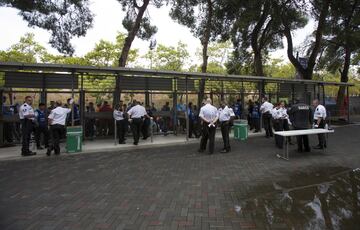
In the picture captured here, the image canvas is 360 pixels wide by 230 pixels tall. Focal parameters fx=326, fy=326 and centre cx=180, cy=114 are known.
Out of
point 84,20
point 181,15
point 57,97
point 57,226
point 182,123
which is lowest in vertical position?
point 57,226

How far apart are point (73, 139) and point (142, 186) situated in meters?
5.05

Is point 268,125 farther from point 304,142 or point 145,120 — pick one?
point 145,120

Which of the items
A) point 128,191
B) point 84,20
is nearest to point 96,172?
point 128,191

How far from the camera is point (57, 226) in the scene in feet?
14.6

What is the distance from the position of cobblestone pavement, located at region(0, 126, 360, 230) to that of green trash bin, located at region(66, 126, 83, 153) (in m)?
0.68

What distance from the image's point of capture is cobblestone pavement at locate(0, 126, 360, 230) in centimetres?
466

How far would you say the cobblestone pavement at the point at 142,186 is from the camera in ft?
15.3

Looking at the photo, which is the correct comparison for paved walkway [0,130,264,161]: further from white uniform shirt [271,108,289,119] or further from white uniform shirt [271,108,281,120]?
white uniform shirt [271,108,289,119]

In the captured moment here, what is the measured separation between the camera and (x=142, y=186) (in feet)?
21.4

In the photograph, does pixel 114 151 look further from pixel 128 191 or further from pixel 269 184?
pixel 269 184

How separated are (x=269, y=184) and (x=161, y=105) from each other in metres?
9.63

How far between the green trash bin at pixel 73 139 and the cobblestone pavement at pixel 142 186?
0.68m

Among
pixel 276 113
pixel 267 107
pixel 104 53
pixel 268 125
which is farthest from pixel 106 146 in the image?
pixel 104 53

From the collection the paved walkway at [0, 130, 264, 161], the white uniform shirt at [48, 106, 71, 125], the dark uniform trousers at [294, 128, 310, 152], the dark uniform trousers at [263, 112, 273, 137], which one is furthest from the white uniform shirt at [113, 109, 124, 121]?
the dark uniform trousers at [294, 128, 310, 152]
